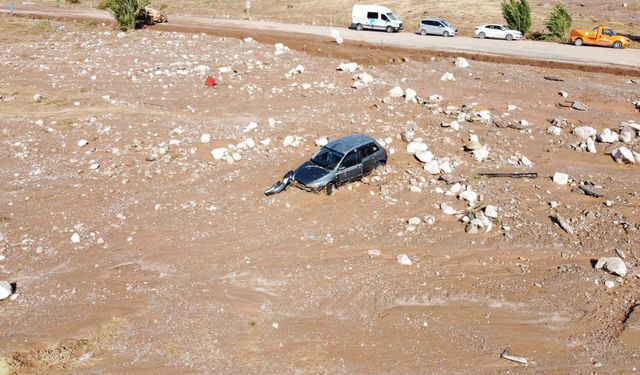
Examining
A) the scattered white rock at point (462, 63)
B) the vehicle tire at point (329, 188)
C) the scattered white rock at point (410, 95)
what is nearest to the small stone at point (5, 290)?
the vehicle tire at point (329, 188)

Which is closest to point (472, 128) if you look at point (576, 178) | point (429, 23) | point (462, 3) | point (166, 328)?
point (576, 178)

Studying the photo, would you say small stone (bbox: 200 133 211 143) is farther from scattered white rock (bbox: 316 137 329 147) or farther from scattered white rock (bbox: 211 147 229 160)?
scattered white rock (bbox: 316 137 329 147)

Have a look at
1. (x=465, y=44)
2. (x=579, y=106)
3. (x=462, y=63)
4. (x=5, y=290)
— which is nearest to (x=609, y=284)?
(x=579, y=106)

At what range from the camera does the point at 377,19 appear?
123 feet

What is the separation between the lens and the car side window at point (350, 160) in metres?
15.9

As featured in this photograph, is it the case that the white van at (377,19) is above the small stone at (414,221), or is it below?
above

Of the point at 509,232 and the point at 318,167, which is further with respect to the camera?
the point at 318,167

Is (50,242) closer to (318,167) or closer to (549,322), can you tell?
(318,167)

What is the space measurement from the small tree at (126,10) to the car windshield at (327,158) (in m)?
27.1

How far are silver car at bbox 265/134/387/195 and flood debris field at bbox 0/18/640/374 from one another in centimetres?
36

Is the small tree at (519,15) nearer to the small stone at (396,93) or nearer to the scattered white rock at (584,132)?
the small stone at (396,93)

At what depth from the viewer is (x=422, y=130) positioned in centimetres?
2033

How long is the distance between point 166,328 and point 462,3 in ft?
159

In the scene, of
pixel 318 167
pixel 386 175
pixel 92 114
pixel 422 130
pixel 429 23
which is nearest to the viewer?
pixel 318 167
